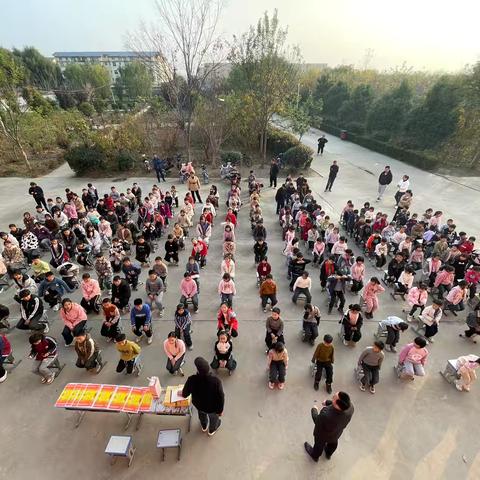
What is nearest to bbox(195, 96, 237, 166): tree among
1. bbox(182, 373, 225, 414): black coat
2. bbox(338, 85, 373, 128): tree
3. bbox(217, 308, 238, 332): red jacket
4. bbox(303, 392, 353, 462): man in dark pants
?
bbox(217, 308, 238, 332): red jacket

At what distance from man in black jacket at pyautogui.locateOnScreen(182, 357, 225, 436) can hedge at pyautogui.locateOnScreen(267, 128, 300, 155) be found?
20145 mm

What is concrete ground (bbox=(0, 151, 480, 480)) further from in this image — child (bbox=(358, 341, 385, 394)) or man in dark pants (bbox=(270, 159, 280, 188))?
man in dark pants (bbox=(270, 159, 280, 188))

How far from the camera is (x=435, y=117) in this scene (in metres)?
21.5

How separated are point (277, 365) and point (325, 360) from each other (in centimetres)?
92

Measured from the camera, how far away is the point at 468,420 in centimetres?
541

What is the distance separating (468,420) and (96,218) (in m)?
11.6

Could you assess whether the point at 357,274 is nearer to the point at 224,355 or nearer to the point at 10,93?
the point at 224,355

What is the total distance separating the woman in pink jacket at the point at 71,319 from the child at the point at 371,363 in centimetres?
606

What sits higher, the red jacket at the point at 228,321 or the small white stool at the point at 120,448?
the red jacket at the point at 228,321

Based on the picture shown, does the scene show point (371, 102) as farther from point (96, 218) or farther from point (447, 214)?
point (96, 218)

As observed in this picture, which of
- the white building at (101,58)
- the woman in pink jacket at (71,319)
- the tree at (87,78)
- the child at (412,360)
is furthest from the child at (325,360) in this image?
the white building at (101,58)

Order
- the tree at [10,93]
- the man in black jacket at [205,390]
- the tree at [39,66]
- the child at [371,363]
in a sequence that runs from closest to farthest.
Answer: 1. the man in black jacket at [205,390]
2. the child at [371,363]
3. the tree at [10,93]
4. the tree at [39,66]

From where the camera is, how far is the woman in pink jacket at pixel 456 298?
747cm

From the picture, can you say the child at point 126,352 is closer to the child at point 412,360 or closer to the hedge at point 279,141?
the child at point 412,360
